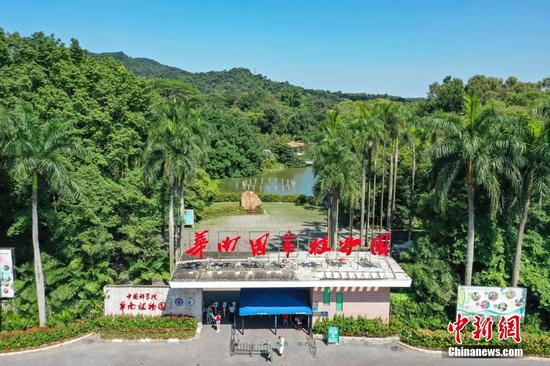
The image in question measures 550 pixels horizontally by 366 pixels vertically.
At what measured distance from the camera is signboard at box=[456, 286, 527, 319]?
23.3 metres

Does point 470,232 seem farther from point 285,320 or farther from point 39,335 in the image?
point 39,335

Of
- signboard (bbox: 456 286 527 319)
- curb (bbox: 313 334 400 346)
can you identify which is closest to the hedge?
curb (bbox: 313 334 400 346)

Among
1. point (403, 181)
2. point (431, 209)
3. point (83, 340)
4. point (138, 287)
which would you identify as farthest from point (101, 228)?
point (403, 181)

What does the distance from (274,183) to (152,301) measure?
53.8 metres

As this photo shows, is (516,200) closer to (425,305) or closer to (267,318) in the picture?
(425,305)

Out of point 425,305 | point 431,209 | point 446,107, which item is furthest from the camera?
point 446,107

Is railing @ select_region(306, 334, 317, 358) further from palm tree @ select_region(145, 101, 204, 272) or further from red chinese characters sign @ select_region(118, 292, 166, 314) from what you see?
palm tree @ select_region(145, 101, 204, 272)

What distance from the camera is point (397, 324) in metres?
24.2

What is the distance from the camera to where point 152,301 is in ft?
82.2

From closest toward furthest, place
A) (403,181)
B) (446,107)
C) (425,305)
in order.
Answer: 1. (425,305)
2. (403,181)
3. (446,107)

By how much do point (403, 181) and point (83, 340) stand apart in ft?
100.0

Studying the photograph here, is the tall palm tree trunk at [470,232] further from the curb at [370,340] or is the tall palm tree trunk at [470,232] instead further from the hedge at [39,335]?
the hedge at [39,335]

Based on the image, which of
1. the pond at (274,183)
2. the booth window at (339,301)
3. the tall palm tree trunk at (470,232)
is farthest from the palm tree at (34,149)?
the pond at (274,183)
